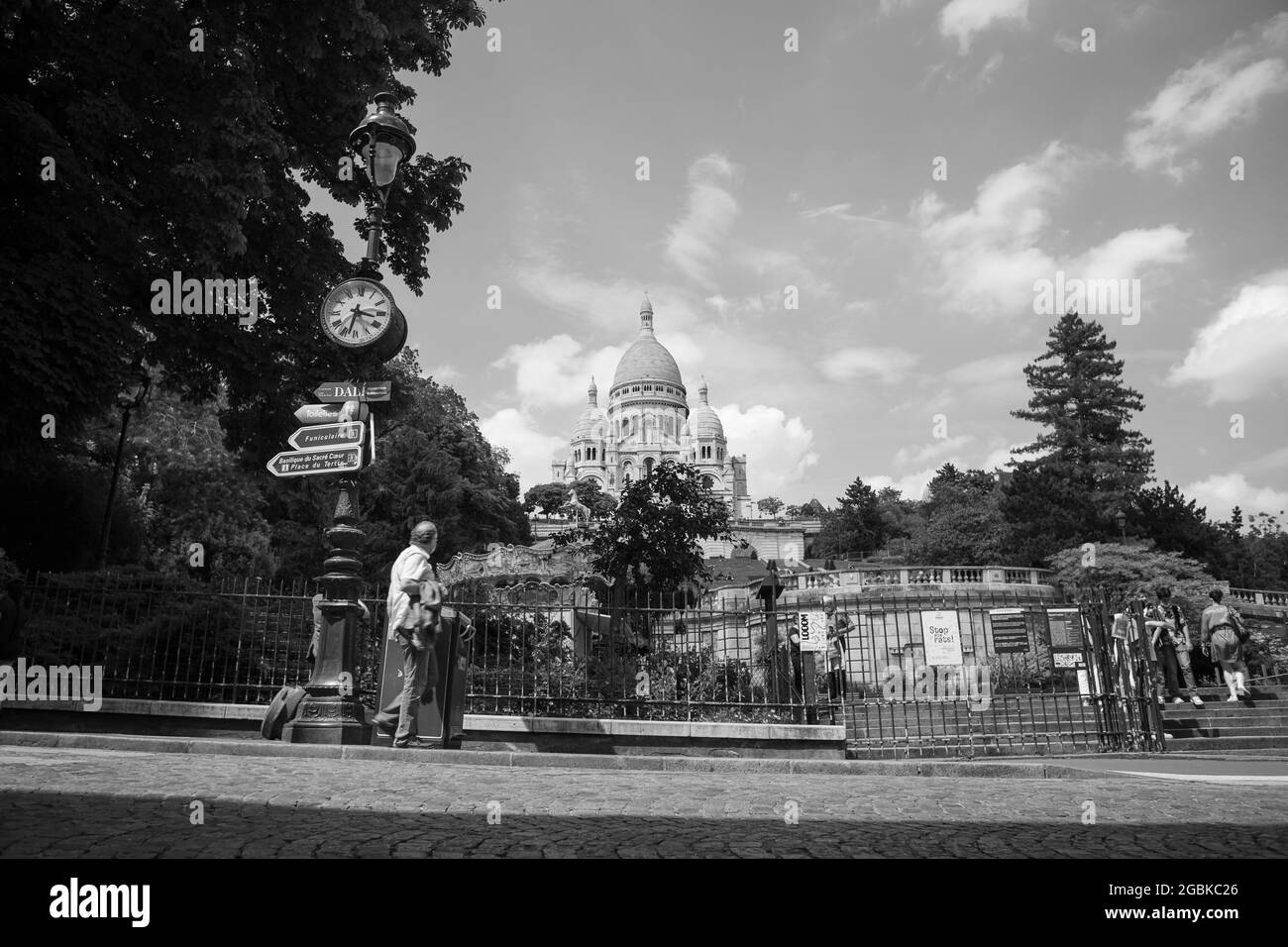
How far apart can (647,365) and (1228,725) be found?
410 feet

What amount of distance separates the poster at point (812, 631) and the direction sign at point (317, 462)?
5431mm

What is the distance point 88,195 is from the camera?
38.9 feet

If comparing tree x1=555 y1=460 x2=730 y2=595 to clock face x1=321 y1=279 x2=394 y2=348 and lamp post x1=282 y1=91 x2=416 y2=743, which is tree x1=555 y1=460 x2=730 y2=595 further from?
clock face x1=321 y1=279 x2=394 y2=348

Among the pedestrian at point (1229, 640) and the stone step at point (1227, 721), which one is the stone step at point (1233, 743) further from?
the pedestrian at point (1229, 640)

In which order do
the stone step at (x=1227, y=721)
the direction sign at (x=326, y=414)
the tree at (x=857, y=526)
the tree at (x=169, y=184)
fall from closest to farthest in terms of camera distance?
the direction sign at (x=326, y=414) → the tree at (x=169, y=184) → the stone step at (x=1227, y=721) → the tree at (x=857, y=526)

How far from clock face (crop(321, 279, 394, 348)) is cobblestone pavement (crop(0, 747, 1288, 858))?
14.1 feet

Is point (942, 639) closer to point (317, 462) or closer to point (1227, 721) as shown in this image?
point (1227, 721)

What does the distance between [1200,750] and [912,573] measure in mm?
25881

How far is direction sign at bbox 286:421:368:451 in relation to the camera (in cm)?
Answer: 840

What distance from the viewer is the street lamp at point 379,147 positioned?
29.7ft

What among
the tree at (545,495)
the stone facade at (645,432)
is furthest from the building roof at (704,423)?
the tree at (545,495)

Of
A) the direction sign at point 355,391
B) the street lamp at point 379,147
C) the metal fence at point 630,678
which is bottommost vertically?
the metal fence at point 630,678

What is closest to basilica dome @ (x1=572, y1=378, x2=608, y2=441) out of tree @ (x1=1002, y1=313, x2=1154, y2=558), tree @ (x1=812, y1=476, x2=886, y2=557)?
tree @ (x1=812, y1=476, x2=886, y2=557)

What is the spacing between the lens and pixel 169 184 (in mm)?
12305
